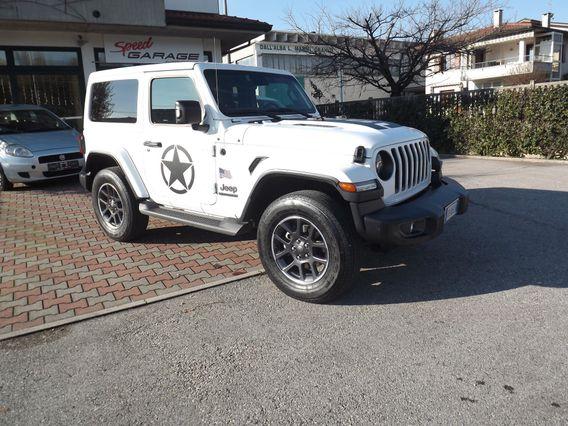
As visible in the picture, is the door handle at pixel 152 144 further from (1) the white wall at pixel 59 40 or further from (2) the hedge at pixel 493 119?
(1) the white wall at pixel 59 40

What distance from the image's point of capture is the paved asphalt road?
2453mm

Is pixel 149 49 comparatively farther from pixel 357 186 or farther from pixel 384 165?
pixel 357 186

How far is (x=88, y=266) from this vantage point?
4.75 metres

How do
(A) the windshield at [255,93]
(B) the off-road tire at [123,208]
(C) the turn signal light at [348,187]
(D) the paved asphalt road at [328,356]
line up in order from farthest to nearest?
(B) the off-road tire at [123,208], (A) the windshield at [255,93], (C) the turn signal light at [348,187], (D) the paved asphalt road at [328,356]

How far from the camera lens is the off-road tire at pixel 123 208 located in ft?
17.1

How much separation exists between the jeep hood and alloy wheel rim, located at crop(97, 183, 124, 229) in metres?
2.30

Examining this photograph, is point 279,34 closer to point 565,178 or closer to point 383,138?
point 565,178

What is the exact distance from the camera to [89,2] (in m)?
11.7

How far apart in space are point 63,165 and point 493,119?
10162 millimetres

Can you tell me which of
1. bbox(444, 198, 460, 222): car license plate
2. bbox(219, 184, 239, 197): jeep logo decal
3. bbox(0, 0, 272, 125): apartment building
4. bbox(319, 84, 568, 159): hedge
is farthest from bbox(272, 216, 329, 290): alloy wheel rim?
bbox(0, 0, 272, 125): apartment building

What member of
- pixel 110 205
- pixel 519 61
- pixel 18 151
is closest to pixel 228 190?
pixel 110 205

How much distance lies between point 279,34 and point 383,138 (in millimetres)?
38219

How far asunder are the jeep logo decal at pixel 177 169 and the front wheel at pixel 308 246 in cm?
112

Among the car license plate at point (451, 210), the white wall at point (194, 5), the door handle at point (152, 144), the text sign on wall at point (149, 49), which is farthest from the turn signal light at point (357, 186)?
the white wall at point (194, 5)
